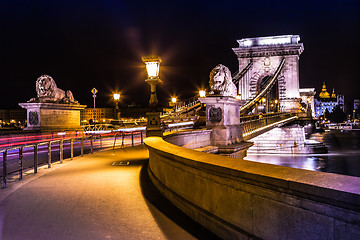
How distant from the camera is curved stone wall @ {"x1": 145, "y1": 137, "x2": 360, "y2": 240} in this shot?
8.05 feet

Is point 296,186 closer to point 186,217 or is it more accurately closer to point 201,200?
point 201,200

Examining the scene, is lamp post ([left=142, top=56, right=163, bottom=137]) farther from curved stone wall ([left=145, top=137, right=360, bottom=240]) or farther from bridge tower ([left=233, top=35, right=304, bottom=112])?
bridge tower ([left=233, top=35, right=304, bottom=112])

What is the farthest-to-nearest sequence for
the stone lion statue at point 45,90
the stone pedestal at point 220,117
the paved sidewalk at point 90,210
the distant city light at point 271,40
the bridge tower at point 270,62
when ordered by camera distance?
the distant city light at point 271,40 < the bridge tower at point 270,62 < the stone lion statue at point 45,90 < the stone pedestal at point 220,117 < the paved sidewalk at point 90,210

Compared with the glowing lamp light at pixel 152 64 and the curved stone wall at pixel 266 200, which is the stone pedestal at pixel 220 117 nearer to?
the glowing lamp light at pixel 152 64

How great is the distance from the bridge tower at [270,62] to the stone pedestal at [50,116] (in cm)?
4664

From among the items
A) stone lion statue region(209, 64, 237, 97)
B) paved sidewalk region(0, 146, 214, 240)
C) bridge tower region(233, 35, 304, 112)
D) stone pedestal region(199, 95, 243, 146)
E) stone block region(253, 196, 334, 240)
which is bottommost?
paved sidewalk region(0, 146, 214, 240)

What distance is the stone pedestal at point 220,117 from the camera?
508 inches

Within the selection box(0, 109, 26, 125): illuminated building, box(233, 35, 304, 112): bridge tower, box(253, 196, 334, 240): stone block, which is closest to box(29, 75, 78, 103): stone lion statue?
box(253, 196, 334, 240): stone block

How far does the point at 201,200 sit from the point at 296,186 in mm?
1717

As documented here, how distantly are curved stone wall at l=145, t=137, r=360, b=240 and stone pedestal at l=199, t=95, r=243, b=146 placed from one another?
8.30m

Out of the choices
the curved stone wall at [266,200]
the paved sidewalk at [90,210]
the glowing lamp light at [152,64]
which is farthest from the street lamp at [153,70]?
the curved stone wall at [266,200]

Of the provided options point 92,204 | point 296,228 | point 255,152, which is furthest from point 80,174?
point 255,152

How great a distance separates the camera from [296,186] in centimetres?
271

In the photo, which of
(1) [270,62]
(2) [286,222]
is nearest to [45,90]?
(2) [286,222]
